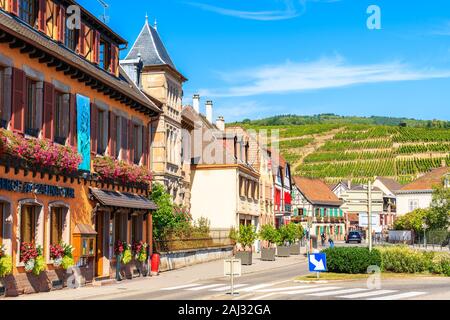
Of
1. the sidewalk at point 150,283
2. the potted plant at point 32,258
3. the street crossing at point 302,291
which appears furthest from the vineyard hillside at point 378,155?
the potted plant at point 32,258

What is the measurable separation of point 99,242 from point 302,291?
8.76m

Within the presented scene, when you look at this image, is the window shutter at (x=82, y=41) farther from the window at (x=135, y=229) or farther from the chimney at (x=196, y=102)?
the chimney at (x=196, y=102)

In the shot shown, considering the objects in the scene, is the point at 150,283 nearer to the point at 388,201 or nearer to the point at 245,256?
the point at 245,256

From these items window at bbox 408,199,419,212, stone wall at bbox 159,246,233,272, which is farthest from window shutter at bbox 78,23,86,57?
window at bbox 408,199,419,212

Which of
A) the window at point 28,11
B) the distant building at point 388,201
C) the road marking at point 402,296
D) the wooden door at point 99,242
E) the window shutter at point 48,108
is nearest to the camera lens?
the road marking at point 402,296

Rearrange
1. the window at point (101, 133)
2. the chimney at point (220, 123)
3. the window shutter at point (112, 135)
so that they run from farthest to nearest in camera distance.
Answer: the chimney at point (220, 123)
the window shutter at point (112, 135)
the window at point (101, 133)

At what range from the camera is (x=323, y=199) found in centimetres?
10262

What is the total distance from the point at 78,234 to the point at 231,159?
28.0 meters

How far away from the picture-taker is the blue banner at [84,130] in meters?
25.5

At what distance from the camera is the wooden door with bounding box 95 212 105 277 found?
89.5 ft

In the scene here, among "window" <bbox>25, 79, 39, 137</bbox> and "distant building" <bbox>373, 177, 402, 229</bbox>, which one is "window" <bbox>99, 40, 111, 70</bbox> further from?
"distant building" <bbox>373, 177, 402, 229</bbox>

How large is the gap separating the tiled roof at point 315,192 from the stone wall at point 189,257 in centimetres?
5310

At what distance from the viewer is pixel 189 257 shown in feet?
128

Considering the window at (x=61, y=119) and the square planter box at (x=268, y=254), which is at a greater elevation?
the window at (x=61, y=119)
